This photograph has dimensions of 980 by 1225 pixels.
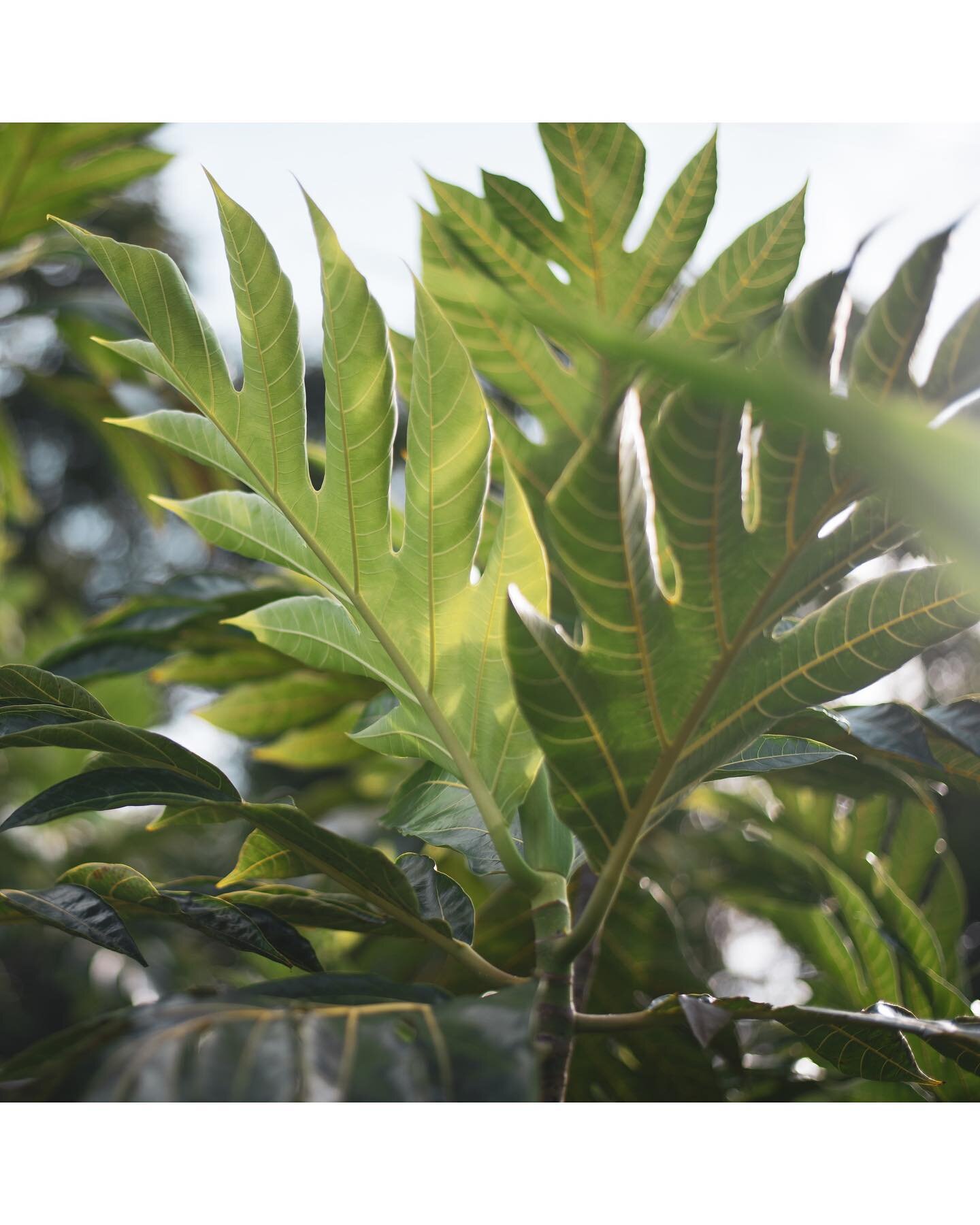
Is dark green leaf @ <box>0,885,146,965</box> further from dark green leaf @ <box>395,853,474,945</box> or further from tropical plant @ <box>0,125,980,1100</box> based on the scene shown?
dark green leaf @ <box>395,853,474,945</box>

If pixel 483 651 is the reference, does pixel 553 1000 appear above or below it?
below

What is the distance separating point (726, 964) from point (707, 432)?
7.41 feet

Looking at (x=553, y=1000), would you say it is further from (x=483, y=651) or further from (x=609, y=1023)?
(x=483, y=651)

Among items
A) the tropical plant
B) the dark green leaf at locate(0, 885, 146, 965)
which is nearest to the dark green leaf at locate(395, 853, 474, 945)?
the tropical plant

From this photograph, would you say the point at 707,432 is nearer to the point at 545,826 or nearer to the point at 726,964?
the point at 545,826

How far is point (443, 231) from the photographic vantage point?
2.13ft

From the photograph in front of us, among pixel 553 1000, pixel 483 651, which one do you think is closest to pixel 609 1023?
pixel 553 1000

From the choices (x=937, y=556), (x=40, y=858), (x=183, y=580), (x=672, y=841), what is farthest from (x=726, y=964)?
(x=937, y=556)

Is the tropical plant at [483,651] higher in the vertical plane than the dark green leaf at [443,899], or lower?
higher

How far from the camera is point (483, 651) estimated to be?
42cm

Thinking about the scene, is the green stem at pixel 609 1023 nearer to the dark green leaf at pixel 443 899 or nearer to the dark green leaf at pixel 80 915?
the dark green leaf at pixel 443 899

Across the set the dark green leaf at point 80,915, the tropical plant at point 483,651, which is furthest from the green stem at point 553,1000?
the dark green leaf at point 80,915

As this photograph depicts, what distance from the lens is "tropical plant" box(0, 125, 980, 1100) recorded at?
29cm

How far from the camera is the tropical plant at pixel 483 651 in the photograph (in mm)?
285
